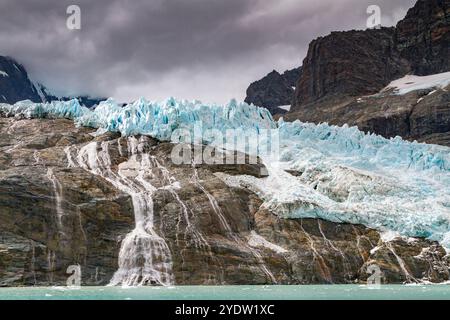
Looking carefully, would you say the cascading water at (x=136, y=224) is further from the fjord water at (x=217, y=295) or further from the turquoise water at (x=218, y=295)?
the turquoise water at (x=218, y=295)

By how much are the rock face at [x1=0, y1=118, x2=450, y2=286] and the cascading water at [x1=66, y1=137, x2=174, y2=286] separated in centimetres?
20

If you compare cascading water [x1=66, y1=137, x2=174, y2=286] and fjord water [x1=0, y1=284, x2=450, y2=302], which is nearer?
fjord water [x1=0, y1=284, x2=450, y2=302]

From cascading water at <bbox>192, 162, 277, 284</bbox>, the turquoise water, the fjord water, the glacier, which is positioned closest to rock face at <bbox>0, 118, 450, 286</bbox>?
cascading water at <bbox>192, 162, 277, 284</bbox>

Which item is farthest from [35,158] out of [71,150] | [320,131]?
[320,131]

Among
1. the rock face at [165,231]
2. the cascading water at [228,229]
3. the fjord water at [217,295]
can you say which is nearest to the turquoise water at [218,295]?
the fjord water at [217,295]

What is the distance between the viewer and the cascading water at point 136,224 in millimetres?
72375

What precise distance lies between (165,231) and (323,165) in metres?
28.8

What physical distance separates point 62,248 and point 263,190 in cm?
2930

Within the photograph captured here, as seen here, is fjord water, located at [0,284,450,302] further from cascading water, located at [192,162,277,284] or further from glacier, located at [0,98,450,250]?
glacier, located at [0,98,450,250]

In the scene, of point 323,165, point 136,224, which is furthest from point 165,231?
point 323,165

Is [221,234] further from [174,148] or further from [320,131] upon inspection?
[320,131]

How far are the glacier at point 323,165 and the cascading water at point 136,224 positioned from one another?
7.82m

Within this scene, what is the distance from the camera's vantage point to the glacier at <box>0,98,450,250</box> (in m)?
86.8

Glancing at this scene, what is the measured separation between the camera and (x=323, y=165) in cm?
9706
